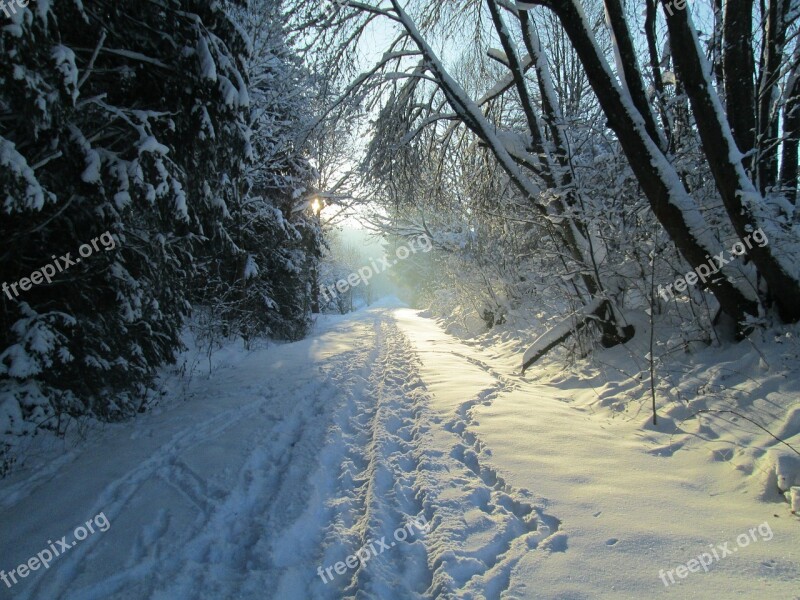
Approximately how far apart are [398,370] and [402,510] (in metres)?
4.07

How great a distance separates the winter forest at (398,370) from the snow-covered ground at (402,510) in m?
0.02

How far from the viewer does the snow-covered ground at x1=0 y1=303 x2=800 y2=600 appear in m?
1.80

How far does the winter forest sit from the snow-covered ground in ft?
0.06

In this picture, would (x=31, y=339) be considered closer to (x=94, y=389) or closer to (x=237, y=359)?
(x=94, y=389)

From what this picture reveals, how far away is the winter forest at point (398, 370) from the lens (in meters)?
1.99

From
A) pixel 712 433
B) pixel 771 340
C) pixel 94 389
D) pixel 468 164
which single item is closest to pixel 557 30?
pixel 468 164

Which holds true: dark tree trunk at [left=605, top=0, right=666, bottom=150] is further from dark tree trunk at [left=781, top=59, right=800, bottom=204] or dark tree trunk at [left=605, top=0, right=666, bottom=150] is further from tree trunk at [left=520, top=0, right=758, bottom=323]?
dark tree trunk at [left=781, top=59, right=800, bottom=204]

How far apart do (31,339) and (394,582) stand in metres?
3.86

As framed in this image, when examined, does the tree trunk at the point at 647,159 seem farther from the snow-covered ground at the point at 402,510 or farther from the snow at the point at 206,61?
the snow at the point at 206,61

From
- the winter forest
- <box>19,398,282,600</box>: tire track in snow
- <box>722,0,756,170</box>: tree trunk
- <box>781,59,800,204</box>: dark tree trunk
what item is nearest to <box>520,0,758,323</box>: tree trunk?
the winter forest

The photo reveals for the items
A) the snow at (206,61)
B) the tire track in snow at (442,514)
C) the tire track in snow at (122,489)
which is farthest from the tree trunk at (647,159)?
the tire track in snow at (122,489)

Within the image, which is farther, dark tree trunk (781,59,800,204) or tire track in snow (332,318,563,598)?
dark tree trunk (781,59,800,204)

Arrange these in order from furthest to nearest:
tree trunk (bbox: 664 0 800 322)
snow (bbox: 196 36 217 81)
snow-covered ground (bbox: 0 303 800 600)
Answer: snow (bbox: 196 36 217 81)
tree trunk (bbox: 664 0 800 322)
snow-covered ground (bbox: 0 303 800 600)

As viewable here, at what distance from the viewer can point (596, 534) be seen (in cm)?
199
